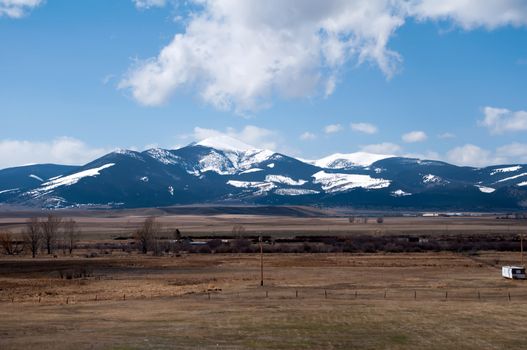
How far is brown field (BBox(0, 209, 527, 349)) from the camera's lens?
118 feet

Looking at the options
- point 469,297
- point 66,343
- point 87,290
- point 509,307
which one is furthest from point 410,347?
point 87,290

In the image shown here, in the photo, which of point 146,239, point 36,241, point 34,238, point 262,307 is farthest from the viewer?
point 146,239

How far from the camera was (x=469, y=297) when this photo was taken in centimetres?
5844

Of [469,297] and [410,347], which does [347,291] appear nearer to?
[469,297]

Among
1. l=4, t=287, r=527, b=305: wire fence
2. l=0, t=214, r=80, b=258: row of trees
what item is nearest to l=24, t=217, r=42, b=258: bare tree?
l=0, t=214, r=80, b=258: row of trees

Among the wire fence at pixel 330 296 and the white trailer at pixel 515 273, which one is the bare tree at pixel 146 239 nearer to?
the wire fence at pixel 330 296

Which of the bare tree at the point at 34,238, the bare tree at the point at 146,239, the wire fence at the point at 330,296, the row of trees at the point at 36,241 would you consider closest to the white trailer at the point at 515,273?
the wire fence at the point at 330,296

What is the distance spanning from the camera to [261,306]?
51.1m

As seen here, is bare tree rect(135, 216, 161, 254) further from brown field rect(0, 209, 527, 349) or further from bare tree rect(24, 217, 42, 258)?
brown field rect(0, 209, 527, 349)

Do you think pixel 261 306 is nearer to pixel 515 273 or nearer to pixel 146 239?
pixel 515 273

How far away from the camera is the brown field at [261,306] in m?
35.9

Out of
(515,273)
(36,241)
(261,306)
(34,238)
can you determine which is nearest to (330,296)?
(261,306)

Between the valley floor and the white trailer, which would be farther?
the white trailer

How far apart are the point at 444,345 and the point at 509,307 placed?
1822 centimetres
